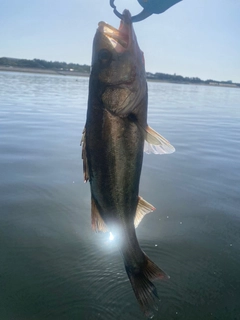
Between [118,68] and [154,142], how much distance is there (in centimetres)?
76

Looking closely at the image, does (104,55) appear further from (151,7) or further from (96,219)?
(96,219)

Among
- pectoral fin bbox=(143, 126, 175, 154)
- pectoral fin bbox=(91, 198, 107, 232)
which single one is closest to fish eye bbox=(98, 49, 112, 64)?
pectoral fin bbox=(143, 126, 175, 154)

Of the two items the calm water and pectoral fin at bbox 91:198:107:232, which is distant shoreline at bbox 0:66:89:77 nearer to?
the calm water

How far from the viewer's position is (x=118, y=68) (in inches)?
110

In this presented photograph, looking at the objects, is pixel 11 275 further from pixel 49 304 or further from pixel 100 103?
pixel 100 103

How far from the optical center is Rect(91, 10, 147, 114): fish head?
2750mm

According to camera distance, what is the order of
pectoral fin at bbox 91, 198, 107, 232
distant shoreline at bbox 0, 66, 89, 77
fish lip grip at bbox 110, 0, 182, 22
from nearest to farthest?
1. fish lip grip at bbox 110, 0, 182, 22
2. pectoral fin at bbox 91, 198, 107, 232
3. distant shoreline at bbox 0, 66, 89, 77

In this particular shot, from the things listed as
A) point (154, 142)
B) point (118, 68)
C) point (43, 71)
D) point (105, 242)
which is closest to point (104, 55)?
point (118, 68)

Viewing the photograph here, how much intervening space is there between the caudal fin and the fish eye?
2045 mm

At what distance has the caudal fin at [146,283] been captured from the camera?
308cm

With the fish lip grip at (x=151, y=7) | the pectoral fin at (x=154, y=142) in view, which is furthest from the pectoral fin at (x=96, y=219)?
the fish lip grip at (x=151, y=7)

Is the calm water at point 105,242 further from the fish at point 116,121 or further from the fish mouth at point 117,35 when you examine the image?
the fish mouth at point 117,35

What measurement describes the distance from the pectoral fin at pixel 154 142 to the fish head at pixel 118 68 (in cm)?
29

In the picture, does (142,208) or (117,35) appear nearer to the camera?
(117,35)
